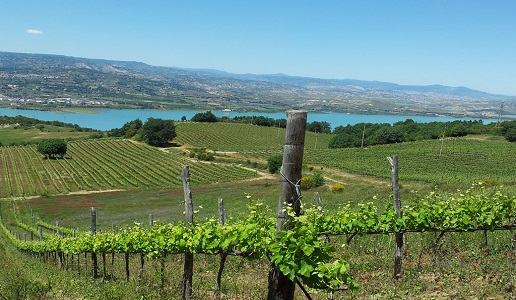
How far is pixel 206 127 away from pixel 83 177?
61.1 m

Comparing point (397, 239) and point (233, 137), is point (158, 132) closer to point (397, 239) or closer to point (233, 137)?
point (233, 137)

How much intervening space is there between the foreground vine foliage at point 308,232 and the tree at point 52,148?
85.6m

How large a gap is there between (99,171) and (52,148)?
67.1ft

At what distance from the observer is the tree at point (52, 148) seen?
8819 centimetres

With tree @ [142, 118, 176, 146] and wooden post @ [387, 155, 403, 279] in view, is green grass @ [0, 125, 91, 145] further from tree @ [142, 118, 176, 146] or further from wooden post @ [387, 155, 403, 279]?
wooden post @ [387, 155, 403, 279]

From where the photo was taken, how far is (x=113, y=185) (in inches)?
2584

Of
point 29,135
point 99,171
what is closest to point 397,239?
point 99,171

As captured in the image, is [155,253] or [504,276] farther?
[155,253]

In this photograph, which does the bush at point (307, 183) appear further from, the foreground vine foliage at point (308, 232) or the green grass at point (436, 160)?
the foreground vine foliage at point (308, 232)

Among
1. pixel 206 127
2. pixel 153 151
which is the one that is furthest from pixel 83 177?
pixel 206 127

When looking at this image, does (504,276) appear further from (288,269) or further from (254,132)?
(254,132)

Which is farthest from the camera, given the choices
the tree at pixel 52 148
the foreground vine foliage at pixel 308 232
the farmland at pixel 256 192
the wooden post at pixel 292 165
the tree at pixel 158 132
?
the tree at pixel 158 132

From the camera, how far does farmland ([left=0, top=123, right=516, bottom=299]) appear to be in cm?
791

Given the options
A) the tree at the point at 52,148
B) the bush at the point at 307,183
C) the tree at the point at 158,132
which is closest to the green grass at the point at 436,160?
the bush at the point at 307,183
